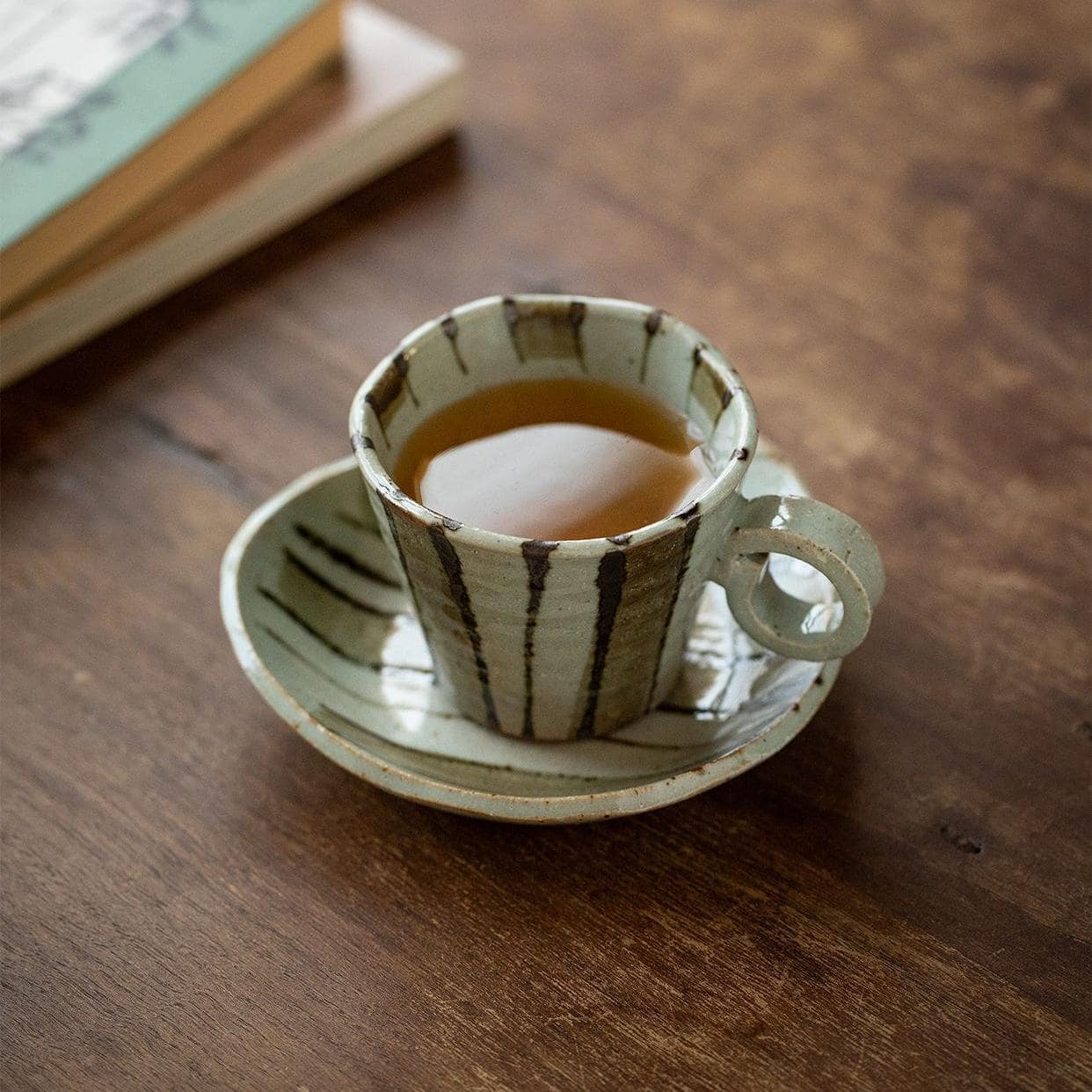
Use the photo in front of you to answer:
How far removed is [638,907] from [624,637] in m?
0.13

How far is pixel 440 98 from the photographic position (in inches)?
39.8

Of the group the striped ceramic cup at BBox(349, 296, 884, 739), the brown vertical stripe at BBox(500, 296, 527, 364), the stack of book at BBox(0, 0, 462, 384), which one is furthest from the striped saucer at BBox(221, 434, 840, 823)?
the stack of book at BBox(0, 0, 462, 384)

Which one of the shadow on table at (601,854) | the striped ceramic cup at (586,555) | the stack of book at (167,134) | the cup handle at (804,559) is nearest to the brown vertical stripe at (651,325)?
the striped ceramic cup at (586,555)

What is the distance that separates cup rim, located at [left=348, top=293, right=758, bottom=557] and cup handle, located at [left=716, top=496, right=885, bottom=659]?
0.10ft

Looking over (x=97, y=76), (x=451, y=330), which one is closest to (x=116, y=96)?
(x=97, y=76)

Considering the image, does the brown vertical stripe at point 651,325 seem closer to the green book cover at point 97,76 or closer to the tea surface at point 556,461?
the tea surface at point 556,461

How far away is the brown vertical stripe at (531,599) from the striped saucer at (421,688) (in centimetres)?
4

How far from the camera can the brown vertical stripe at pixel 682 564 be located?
538 millimetres

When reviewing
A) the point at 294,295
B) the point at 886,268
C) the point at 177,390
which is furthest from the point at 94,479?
the point at 886,268

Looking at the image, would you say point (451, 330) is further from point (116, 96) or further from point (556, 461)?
point (116, 96)

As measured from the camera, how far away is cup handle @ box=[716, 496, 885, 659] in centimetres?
56

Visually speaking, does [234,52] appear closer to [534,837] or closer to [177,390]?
[177,390]

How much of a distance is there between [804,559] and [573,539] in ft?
0.35

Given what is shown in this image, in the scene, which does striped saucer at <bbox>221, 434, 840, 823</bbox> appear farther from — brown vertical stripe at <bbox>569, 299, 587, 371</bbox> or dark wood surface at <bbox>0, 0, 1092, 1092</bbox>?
brown vertical stripe at <bbox>569, 299, 587, 371</bbox>
